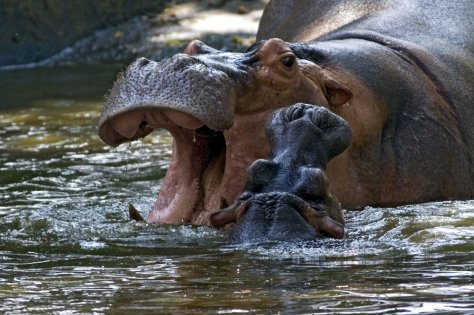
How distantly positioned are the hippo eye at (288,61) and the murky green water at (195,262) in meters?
0.61

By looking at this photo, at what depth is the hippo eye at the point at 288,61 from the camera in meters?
4.92

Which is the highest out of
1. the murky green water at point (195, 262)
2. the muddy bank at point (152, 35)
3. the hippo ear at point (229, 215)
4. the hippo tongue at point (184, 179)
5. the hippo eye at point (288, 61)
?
the muddy bank at point (152, 35)

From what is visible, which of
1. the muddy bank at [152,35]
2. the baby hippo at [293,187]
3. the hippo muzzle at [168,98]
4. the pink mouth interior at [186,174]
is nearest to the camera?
the baby hippo at [293,187]

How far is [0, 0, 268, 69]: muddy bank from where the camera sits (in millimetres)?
11906

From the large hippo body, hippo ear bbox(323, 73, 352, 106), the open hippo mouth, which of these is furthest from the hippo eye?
the large hippo body

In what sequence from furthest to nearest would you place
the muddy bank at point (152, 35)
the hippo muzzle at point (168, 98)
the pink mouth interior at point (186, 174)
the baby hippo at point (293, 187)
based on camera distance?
the muddy bank at point (152, 35)
the pink mouth interior at point (186, 174)
the hippo muzzle at point (168, 98)
the baby hippo at point (293, 187)

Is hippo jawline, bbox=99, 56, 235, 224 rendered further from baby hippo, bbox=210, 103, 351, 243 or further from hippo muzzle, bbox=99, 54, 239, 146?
baby hippo, bbox=210, 103, 351, 243

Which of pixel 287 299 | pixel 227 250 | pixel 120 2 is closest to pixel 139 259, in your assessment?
pixel 227 250

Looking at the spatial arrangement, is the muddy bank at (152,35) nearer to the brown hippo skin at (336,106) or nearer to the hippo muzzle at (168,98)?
the brown hippo skin at (336,106)

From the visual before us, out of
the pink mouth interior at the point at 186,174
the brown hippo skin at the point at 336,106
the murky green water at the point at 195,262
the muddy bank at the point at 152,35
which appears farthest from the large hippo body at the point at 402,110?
the muddy bank at the point at 152,35

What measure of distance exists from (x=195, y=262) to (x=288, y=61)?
4.07 ft

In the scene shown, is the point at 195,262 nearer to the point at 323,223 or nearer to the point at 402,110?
the point at 323,223

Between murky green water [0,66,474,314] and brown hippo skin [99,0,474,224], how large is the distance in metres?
0.22

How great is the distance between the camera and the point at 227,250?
13.4ft
